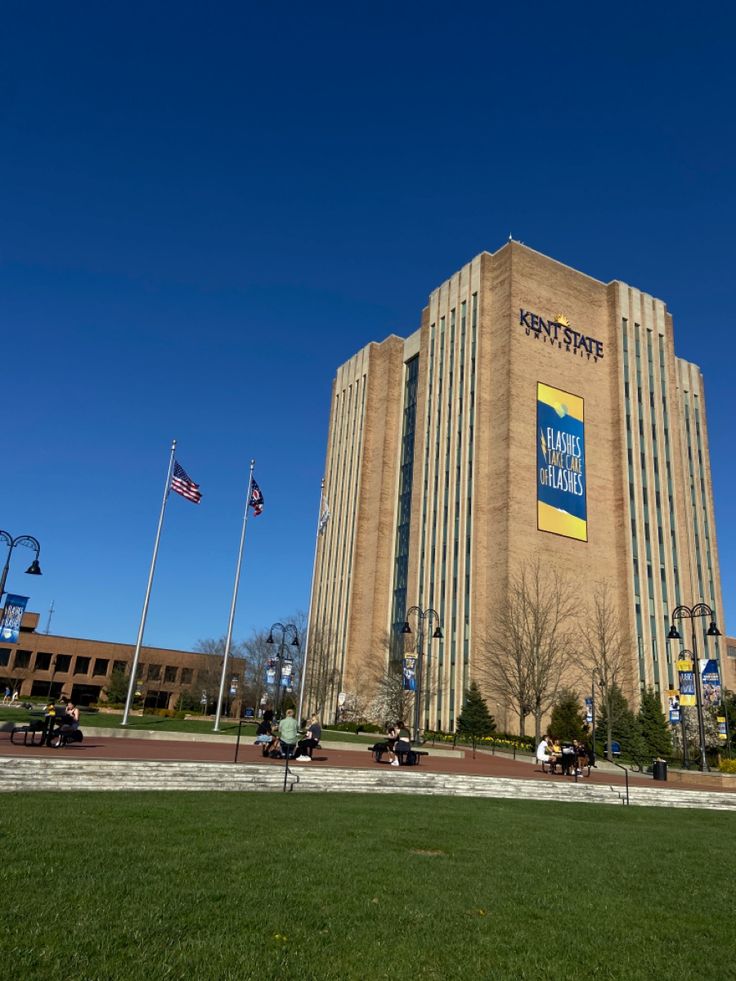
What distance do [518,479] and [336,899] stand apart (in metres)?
50.2

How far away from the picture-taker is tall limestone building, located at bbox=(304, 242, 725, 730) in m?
56.6

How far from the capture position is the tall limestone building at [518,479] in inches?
2228

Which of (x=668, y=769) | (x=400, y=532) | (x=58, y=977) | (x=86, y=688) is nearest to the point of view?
(x=58, y=977)

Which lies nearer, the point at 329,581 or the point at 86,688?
the point at 329,581

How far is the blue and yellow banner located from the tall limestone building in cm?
15

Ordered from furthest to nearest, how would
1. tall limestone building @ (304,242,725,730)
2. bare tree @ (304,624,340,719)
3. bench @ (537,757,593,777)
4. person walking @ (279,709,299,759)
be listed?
1. bare tree @ (304,624,340,719)
2. tall limestone building @ (304,242,725,730)
3. bench @ (537,757,593,777)
4. person walking @ (279,709,299,759)

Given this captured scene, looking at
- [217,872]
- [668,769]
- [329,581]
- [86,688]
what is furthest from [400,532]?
[217,872]

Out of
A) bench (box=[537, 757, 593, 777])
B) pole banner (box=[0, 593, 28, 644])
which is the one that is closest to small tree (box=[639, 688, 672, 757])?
bench (box=[537, 757, 593, 777])

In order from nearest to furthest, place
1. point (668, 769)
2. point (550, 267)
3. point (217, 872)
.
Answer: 1. point (217, 872)
2. point (668, 769)
3. point (550, 267)

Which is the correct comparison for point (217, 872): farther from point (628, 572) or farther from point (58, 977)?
point (628, 572)

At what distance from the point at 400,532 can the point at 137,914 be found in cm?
6280

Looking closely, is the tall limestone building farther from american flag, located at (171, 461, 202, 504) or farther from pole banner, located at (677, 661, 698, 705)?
american flag, located at (171, 461, 202, 504)

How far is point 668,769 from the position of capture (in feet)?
100

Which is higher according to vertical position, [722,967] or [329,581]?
[329,581]
